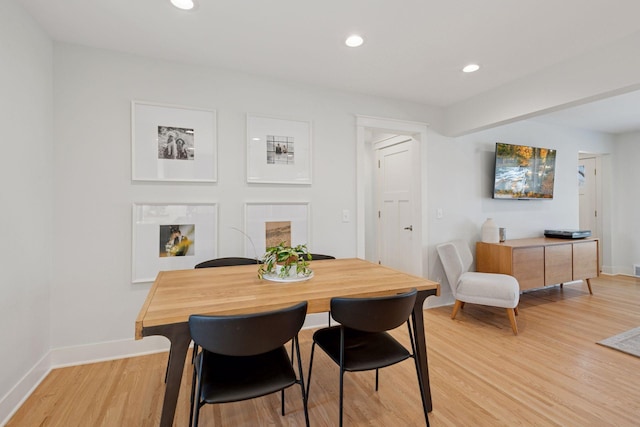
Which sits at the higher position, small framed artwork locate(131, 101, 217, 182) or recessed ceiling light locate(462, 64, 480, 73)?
recessed ceiling light locate(462, 64, 480, 73)

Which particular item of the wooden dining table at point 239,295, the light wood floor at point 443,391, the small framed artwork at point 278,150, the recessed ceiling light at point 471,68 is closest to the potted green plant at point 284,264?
the wooden dining table at point 239,295

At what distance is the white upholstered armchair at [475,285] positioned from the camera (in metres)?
2.93

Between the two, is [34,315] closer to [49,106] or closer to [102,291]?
[102,291]

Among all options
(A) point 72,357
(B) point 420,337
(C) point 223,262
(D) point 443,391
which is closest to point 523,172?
(D) point 443,391

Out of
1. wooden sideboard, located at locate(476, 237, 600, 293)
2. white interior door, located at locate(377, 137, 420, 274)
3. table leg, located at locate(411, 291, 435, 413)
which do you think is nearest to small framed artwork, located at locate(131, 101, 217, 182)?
table leg, located at locate(411, 291, 435, 413)

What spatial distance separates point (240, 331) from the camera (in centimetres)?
117

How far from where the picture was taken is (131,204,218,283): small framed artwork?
8.13 ft

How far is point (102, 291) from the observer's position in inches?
94.8

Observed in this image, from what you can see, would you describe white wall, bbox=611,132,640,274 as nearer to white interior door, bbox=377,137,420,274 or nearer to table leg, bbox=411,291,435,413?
white interior door, bbox=377,137,420,274

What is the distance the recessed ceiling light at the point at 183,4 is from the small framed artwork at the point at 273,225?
153cm

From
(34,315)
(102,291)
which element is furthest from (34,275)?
(102,291)

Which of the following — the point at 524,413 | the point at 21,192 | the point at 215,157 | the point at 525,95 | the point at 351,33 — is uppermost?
the point at 351,33

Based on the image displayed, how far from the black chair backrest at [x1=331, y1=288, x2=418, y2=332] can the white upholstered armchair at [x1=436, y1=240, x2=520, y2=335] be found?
206 centimetres

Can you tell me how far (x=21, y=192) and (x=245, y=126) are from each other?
5.40 feet
